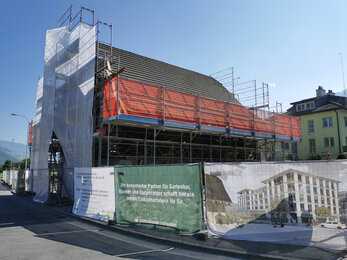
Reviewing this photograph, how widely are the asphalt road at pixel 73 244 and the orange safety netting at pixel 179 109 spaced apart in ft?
16.7

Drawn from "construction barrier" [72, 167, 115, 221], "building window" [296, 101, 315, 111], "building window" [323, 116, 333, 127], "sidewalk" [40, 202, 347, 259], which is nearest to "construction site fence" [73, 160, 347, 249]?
"sidewalk" [40, 202, 347, 259]

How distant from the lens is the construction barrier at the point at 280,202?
17.6 feet

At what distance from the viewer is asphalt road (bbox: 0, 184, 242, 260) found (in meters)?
5.53

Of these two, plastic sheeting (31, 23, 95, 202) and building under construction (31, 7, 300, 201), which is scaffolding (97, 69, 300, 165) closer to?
building under construction (31, 7, 300, 201)

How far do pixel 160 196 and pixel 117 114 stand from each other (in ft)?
16.6

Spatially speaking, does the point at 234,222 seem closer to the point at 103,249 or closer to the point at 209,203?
the point at 209,203

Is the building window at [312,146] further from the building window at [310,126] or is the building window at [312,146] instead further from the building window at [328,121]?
the building window at [328,121]

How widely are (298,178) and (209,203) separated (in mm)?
2089

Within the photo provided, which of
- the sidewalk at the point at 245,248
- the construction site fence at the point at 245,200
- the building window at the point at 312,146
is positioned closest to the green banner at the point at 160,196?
the construction site fence at the point at 245,200

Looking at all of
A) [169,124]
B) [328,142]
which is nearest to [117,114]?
[169,124]

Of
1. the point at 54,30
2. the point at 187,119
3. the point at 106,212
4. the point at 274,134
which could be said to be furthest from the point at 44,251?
the point at 274,134

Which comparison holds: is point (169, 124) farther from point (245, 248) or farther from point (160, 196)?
point (245, 248)

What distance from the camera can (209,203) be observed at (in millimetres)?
6477

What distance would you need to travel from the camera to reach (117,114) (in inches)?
444
